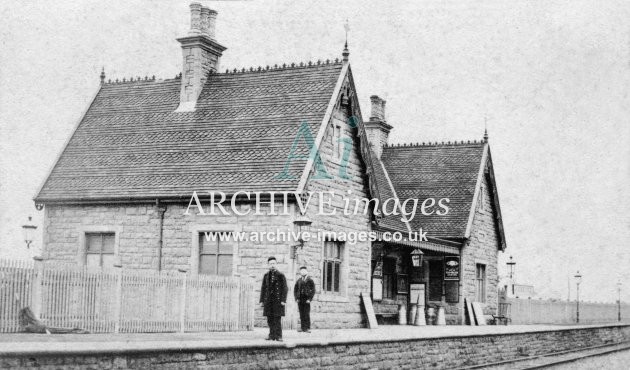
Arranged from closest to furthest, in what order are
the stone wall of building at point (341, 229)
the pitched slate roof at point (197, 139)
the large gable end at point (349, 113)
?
the stone wall of building at point (341, 229) → the pitched slate roof at point (197, 139) → the large gable end at point (349, 113)

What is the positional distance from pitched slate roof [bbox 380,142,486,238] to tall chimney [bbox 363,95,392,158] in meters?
0.42

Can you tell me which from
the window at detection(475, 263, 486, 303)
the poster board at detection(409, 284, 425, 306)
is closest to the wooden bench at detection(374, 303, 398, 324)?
the poster board at detection(409, 284, 425, 306)

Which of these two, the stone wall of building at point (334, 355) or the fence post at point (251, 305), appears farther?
the fence post at point (251, 305)

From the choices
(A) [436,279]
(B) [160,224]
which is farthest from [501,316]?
(B) [160,224]

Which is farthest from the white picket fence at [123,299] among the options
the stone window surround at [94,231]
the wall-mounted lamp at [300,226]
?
the stone window surround at [94,231]

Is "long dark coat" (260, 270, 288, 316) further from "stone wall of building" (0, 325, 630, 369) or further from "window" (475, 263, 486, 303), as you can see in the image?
"window" (475, 263, 486, 303)

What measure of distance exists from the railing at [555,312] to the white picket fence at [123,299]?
63.2 feet

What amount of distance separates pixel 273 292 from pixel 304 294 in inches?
81.6

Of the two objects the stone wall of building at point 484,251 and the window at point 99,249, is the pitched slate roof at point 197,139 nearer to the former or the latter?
the window at point 99,249

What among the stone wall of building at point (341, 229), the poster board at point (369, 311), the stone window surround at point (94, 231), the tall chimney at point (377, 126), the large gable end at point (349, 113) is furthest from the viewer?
the tall chimney at point (377, 126)

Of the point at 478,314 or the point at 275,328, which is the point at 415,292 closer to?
the point at 478,314

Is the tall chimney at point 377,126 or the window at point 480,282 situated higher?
the tall chimney at point 377,126

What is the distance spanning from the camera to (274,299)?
15422mm

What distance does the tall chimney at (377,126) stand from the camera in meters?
33.0
